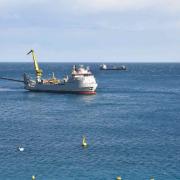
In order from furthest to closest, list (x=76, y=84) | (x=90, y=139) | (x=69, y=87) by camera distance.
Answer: (x=69, y=87), (x=76, y=84), (x=90, y=139)

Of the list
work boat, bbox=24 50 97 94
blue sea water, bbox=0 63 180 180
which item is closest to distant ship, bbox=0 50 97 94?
work boat, bbox=24 50 97 94

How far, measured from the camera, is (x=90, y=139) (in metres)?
101

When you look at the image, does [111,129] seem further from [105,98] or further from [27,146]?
[105,98]

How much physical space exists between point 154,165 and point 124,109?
6896 cm

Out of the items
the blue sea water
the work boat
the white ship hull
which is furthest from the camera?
the white ship hull

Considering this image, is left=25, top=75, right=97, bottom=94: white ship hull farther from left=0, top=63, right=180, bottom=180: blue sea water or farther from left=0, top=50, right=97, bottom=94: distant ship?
left=0, top=63, right=180, bottom=180: blue sea water

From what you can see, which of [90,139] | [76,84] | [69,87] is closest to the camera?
[90,139]

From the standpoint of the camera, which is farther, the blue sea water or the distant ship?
the distant ship

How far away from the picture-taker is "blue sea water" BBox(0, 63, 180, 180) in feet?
255

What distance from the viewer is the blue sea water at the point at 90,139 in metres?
77.7

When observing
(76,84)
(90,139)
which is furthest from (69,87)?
(90,139)

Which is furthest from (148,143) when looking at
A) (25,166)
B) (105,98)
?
(105,98)

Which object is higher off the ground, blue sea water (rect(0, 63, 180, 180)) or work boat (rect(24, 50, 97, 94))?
work boat (rect(24, 50, 97, 94))

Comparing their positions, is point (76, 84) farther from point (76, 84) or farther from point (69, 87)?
point (69, 87)
